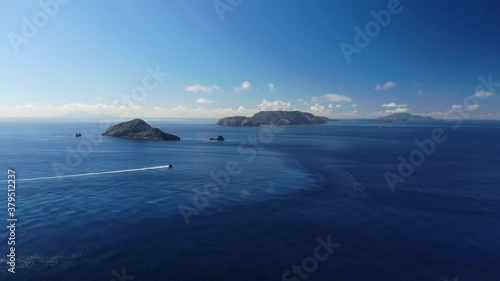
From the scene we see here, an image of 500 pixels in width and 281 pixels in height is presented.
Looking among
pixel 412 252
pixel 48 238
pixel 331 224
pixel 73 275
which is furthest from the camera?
pixel 331 224

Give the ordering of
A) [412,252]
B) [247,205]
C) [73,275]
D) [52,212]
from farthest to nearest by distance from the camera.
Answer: [247,205], [52,212], [412,252], [73,275]

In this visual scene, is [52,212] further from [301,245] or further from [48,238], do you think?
[301,245]

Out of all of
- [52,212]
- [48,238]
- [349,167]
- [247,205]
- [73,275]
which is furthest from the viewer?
[349,167]

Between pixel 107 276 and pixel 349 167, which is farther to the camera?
pixel 349 167

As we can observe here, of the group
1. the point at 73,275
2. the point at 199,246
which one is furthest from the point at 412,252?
the point at 73,275

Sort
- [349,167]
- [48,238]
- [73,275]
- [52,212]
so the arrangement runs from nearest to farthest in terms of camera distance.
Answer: [73,275], [48,238], [52,212], [349,167]

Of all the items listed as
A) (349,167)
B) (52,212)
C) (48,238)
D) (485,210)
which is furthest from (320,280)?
(349,167)

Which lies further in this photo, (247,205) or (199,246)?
(247,205)

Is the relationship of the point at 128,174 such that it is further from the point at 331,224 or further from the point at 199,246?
the point at 331,224

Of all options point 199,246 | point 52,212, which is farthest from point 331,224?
point 52,212
